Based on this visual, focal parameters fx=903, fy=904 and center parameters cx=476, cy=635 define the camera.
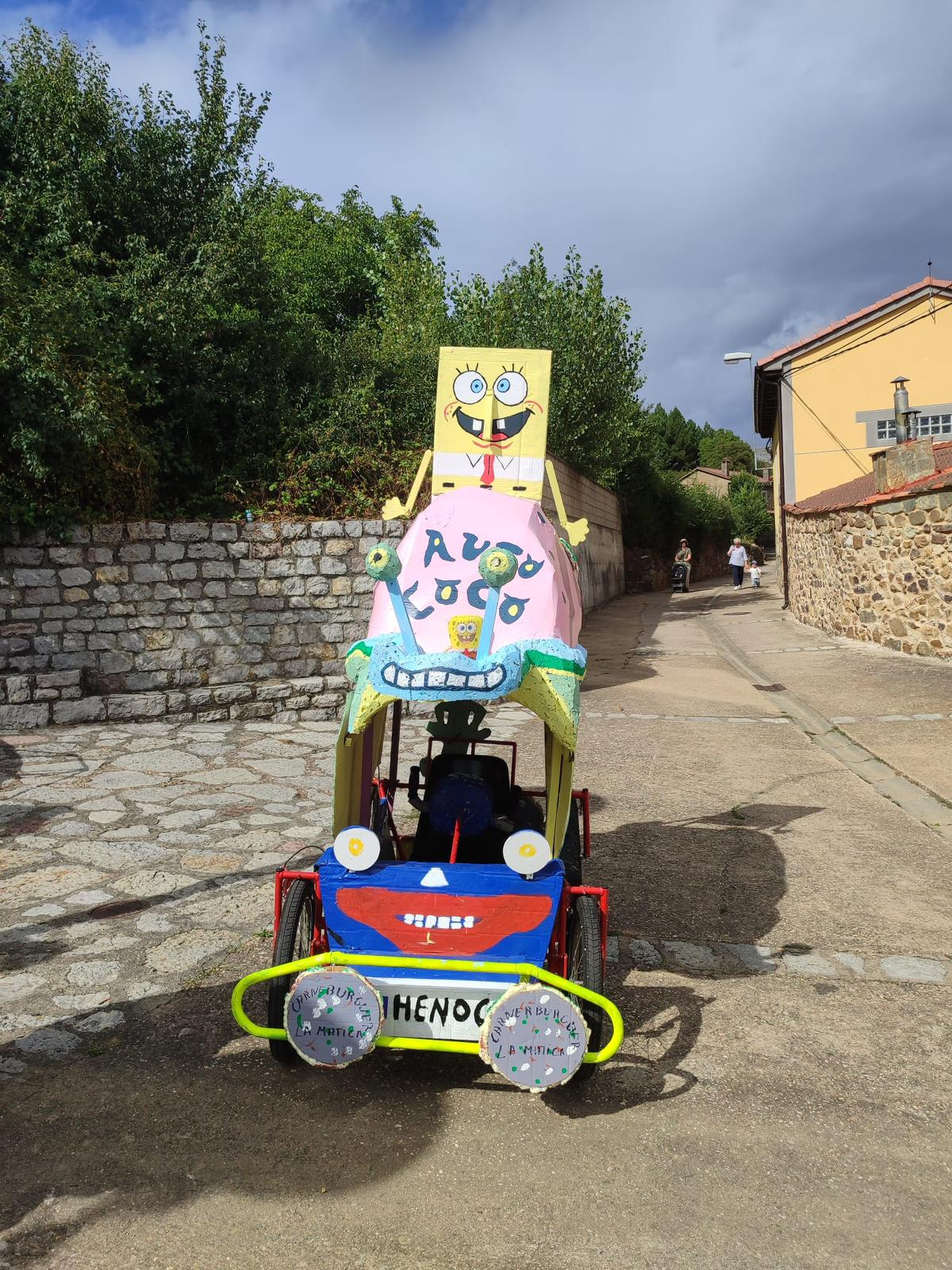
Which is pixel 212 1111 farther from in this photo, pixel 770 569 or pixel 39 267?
pixel 770 569

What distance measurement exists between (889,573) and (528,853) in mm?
12539

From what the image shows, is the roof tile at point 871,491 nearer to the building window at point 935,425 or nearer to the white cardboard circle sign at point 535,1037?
the building window at point 935,425

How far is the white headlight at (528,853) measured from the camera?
3193 mm

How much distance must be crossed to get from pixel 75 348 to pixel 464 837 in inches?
348

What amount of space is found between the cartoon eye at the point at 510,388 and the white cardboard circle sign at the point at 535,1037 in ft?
9.52

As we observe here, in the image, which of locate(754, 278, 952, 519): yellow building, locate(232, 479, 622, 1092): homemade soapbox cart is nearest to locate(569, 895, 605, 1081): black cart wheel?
locate(232, 479, 622, 1092): homemade soapbox cart

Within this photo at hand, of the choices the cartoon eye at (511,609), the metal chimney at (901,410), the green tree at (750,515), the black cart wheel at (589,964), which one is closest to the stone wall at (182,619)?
Result: the cartoon eye at (511,609)

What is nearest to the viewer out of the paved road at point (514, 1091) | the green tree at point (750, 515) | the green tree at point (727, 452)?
the paved road at point (514, 1091)

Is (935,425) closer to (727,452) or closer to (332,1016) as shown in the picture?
(332,1016)

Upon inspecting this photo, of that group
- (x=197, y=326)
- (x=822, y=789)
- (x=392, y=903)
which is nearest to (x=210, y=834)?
(x=392, y=903)

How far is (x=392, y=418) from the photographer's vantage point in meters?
13.3

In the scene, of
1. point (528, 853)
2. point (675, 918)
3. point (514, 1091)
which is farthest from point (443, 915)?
point (675, 918)

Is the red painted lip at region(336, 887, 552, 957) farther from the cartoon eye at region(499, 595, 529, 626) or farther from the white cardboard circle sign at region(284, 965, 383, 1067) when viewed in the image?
the cartoon eye at region(499, 595, 529, 626)

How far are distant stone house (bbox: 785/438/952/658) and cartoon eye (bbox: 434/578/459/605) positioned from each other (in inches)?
435
